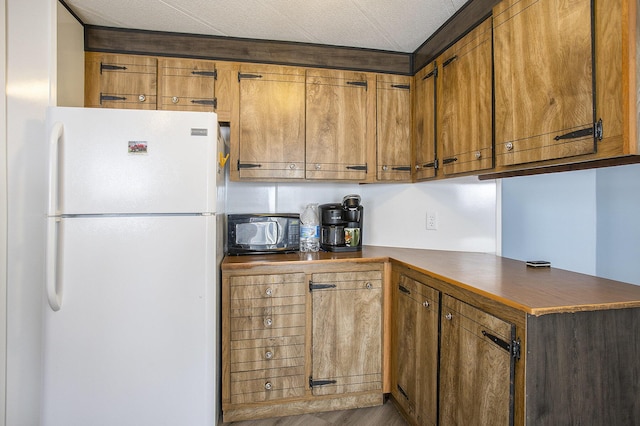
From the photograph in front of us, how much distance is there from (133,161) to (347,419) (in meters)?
1.75

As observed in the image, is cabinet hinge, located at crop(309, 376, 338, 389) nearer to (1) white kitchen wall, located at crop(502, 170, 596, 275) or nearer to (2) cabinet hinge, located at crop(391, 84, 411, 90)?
(1) white kitchen wall, located at crop(502, 170, 596, 275)


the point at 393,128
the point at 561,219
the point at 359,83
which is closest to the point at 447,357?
the point at 561,219

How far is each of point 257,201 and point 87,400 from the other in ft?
4.71

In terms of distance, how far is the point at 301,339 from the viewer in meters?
1.92

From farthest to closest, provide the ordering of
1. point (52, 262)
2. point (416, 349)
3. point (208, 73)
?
1. point (208, 73)
2. point (416, 349)
3. point (52, 262)

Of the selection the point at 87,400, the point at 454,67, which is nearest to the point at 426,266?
the point at 454,67

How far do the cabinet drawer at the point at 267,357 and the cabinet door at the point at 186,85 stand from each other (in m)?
1.45

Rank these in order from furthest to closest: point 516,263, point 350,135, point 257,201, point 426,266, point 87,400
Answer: point 257,201
point 350,135
point 516,263
point 426,266
point 87,400

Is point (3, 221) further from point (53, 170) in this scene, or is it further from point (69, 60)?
point (69, 60)

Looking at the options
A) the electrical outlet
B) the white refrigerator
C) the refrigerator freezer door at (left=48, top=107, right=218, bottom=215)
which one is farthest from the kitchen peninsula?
the refrigerator freezer door at (left=48, top=107, right=218, bottom=215)

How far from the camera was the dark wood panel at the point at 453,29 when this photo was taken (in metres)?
1.67

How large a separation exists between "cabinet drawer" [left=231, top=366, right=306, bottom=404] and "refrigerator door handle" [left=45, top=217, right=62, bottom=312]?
0.94 meters

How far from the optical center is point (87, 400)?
1.45 meters

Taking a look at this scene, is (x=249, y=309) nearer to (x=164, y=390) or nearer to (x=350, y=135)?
(x=164, y=390)
